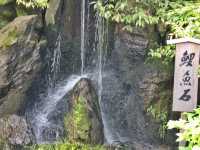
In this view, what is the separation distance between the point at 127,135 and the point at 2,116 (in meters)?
3.08

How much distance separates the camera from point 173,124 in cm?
450

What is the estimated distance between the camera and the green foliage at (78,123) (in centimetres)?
852

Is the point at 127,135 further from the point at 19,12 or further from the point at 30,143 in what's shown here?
the point at 19,12

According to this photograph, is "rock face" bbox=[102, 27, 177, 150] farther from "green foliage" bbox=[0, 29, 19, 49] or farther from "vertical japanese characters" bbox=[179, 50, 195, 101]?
"vertical japanese characters" bbox=[179, 50, 195, 101]

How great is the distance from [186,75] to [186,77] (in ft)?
0.15

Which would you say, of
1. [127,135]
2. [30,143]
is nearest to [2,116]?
[30,143]

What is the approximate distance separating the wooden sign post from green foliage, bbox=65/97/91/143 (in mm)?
2673

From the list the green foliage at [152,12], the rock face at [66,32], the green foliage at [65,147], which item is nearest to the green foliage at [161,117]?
the green foliage at [65,147]

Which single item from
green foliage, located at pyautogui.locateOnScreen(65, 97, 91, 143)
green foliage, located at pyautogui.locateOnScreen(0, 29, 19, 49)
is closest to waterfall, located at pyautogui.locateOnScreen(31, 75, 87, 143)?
green foliage, located at pyautogui.locateOnScreen(65, 97, 91, 143)

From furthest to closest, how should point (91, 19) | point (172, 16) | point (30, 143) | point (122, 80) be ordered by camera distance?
point (91, 19) < point (122, 80) < point (172, 16) < point (30, 143)

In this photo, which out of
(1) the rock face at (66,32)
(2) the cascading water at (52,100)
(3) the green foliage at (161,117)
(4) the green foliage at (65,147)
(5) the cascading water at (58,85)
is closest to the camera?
(4) the green foliage at (65,147)

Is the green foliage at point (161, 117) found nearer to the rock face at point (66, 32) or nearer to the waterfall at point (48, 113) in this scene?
the waterfall at point (48, 113)

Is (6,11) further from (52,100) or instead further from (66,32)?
(52,100)

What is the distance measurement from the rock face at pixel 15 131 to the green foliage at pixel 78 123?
0.91 m
